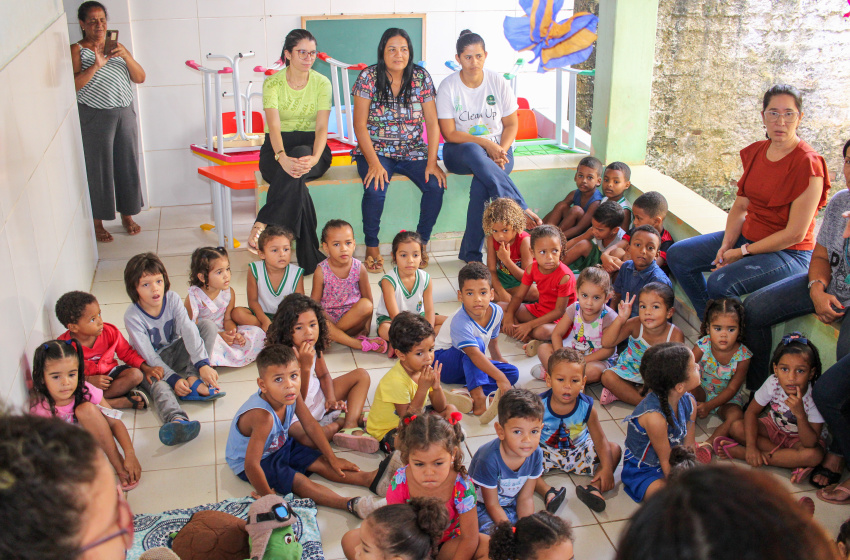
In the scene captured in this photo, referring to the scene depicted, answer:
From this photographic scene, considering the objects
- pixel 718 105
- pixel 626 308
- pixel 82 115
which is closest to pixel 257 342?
pixel 626 308

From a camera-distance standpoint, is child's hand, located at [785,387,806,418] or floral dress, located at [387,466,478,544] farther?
child's hand, located at [785,387,806,418]

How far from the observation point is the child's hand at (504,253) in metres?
4.15

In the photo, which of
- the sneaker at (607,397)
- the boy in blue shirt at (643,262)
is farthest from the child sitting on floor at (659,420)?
the boy in blue shirt at (643,262)

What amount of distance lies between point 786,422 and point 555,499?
103 cm

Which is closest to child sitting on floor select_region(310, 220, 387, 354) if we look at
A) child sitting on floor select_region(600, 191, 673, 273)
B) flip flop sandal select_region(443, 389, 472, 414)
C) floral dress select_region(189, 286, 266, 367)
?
floral dress select_region(189, 286, 266, 367)

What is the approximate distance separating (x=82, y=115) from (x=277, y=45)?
1620mm

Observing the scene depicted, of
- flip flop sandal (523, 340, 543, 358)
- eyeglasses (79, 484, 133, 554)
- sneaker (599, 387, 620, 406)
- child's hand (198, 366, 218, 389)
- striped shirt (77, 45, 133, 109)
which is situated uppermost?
striped shirt (77, 45, 133, 109)

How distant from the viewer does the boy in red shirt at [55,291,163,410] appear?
307 cm

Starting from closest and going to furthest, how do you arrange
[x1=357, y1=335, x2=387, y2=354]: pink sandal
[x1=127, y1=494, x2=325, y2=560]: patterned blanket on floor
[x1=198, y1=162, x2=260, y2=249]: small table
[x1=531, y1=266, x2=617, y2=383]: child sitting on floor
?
1. [x1=127, y1=494, x2=325, y2=560]: patterned blanket on floor
2. [x1=531, y1=266, x2=617, y2=383]: child sitting on floor
3. [x1=357, y1=335, x2=387, y2=354]: pink sandal
4. [x1=198, y1=162, x2=260, y2=249]: small table

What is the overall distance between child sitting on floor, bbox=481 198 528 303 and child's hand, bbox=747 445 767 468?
1.44m

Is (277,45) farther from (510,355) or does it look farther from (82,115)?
(510,355)

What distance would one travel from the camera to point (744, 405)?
3.28 meters

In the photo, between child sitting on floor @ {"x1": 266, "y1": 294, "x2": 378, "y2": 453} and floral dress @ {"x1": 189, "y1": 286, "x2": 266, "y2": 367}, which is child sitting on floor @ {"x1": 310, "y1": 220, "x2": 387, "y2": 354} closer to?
floral dress @ {"x1": 189, "y1": 286, "x2": 266, "y2": 367}

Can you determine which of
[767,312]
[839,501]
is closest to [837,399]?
[839,501]
